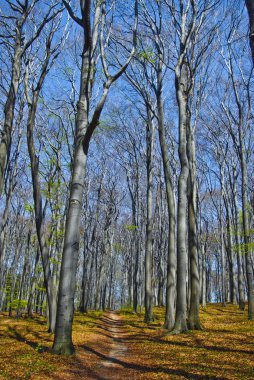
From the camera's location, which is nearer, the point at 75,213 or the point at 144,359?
the point at 144,359

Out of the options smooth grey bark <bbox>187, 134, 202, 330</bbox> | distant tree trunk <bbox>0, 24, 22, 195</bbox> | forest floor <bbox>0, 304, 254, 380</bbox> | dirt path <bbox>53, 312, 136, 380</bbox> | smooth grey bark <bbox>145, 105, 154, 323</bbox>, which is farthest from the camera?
smooth grey bark <bbox>145, 105, 154, 323</bbox>

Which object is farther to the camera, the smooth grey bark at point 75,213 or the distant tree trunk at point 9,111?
the distant tree trunk at point 9,111

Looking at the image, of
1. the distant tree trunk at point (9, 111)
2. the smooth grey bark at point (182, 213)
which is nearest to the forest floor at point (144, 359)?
the smooth grey bark at point (182, 213)

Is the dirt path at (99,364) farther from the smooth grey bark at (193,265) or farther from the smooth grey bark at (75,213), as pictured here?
the smooth grey bark at (193,265)

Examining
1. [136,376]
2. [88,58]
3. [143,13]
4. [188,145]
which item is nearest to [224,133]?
[188,145]

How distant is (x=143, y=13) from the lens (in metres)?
13.7

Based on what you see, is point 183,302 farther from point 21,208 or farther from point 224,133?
point 21,208

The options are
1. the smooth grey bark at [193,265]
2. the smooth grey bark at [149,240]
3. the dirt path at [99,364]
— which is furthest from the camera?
the smooth grey bark at [149,240]

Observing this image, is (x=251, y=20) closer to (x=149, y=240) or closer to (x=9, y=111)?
(x=9, y=111)

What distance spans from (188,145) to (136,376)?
35.7 ft

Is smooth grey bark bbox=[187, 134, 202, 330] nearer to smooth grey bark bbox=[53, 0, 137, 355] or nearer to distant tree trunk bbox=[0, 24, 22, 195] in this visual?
smooth grey bark bbox=[53, 0, 137, 355]

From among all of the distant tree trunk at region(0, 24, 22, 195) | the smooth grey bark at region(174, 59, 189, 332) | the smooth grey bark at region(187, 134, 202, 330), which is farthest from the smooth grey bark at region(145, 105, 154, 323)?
the distant tree trunk at region(0, 24, 22, 195)

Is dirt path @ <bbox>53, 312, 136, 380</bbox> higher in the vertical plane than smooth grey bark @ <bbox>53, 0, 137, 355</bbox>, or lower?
lower

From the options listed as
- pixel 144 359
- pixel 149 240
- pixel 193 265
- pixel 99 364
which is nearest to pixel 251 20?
pixel 144 359
